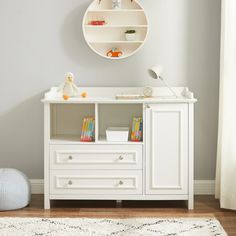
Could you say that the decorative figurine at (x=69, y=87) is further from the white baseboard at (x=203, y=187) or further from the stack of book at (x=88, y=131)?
the white baseboard at (x=203, y=187)

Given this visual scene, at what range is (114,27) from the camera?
13.5 ft

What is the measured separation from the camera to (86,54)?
13.8 feet

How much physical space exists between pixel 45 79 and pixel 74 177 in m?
0.89

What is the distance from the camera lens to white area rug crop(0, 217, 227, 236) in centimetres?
325

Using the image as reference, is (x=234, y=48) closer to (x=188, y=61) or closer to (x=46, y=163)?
(x=188, y=61)

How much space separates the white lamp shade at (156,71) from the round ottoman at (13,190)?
1244 mm

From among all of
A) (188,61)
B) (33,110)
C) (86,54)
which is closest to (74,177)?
(33,110)

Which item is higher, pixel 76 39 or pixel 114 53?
pixel 76 39

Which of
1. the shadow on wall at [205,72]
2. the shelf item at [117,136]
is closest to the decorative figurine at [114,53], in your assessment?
the shadow on wall at [205,72]

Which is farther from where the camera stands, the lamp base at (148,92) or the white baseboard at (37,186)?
the white baseboard at (37,186)

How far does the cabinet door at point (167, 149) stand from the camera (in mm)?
3752

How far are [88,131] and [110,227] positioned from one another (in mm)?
797

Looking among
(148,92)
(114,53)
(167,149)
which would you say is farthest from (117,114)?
(167,149)

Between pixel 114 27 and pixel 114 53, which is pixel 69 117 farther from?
pixel 114 27
